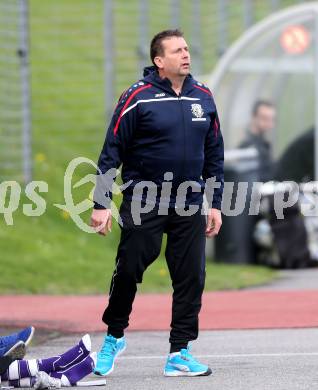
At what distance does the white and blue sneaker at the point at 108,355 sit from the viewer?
28.0 ft

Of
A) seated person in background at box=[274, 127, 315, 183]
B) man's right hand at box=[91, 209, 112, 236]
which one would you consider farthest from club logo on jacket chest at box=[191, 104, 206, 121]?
seated person in background at box=[274, 127, 315, 183]

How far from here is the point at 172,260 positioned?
8.54 m

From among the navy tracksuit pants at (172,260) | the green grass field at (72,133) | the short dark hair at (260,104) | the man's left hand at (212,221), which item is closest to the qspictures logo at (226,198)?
the green grass field at (72,133)

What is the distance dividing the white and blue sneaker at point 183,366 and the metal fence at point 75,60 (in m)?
11.0

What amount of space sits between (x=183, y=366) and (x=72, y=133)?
1418 centimetres

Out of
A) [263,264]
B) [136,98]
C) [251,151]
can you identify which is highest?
[136,98]

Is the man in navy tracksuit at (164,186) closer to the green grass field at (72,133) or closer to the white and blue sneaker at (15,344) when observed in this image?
the white and blue sneaker at (15,344)

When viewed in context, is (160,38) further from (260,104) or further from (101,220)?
(260,104)

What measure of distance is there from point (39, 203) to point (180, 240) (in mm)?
11003

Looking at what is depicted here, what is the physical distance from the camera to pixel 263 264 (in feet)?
60.5

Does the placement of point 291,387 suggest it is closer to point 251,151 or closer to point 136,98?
point 136,98

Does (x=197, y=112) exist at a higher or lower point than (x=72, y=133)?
higher

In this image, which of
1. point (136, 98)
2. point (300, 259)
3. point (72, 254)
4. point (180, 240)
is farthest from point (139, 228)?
point (300, 259)

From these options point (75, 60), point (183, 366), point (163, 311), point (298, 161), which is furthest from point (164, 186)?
point (75, 60)
